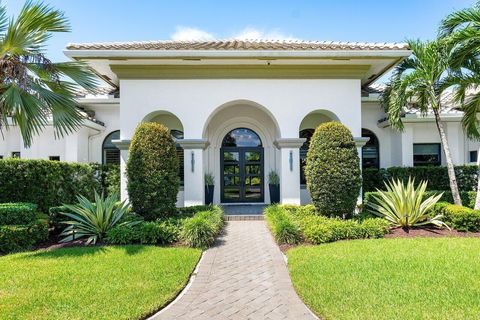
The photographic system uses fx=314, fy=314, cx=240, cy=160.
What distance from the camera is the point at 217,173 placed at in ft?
48.1

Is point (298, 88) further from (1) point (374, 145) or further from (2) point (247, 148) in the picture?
(1) point (374, 145)

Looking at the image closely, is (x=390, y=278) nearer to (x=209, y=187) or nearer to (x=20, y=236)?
(x=20, y=236)

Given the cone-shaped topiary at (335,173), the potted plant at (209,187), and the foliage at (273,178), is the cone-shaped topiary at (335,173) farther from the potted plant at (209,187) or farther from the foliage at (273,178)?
the potted plant at (209,187)

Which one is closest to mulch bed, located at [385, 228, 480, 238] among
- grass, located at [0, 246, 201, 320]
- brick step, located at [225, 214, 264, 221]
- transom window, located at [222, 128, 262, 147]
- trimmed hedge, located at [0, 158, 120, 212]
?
brick step, located at [225, 214, 264, 221]

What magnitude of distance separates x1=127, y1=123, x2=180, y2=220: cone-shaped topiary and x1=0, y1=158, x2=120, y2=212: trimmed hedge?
112 inches

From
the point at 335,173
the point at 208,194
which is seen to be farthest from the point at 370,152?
the point at 208,194

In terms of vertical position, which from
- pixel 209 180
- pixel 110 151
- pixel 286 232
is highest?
pixel 110 151

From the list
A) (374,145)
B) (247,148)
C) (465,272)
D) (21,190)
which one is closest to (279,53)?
(247,148)

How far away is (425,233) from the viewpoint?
28.2 ft

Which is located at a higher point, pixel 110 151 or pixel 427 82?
pixel 427 82

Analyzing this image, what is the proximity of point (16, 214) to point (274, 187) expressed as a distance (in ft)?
30.1

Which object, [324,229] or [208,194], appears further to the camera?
[208,194]

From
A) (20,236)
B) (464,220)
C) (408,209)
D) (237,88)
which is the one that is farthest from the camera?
(237,88)

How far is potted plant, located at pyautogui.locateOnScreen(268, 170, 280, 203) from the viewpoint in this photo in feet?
44.8
